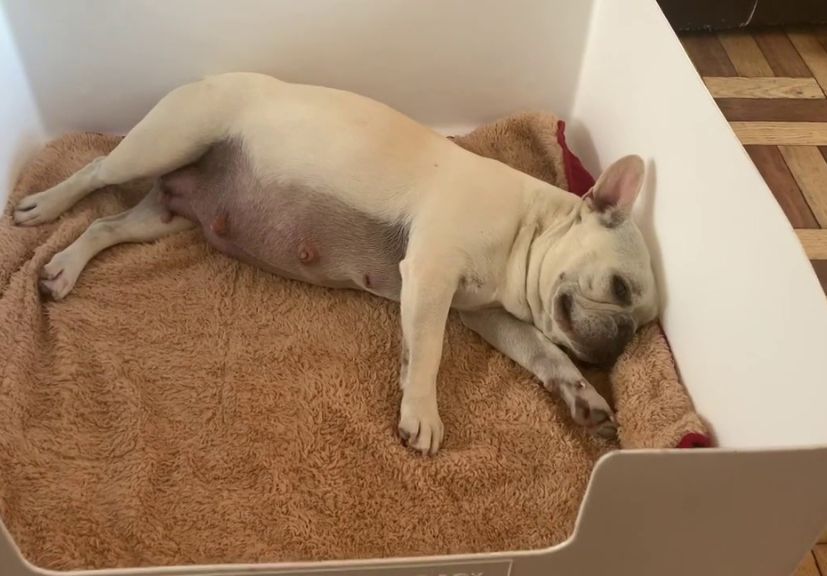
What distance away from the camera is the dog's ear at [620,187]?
150 centimetres

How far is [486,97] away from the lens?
2.11 m

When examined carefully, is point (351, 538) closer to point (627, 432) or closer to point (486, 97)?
point (627, 432)

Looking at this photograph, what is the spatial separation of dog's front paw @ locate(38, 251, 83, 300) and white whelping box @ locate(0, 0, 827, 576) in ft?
0.90

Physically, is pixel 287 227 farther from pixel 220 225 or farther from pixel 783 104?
pixel 783 104

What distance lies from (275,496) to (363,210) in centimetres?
54

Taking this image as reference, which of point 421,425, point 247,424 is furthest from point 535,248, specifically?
point 247,424

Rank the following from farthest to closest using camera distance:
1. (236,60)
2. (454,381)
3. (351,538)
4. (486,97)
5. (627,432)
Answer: (486,97), (236,60), (454,381), (627,432), (351,538)

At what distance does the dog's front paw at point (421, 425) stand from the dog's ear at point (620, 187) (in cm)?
47

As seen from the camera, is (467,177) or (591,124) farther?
(591,124)

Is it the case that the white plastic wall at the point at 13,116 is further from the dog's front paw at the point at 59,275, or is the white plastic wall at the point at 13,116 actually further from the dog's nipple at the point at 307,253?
the dog's nipple at the point at 307,253

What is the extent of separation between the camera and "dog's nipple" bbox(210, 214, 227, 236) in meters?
1.70

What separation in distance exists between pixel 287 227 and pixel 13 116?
2.39 ft

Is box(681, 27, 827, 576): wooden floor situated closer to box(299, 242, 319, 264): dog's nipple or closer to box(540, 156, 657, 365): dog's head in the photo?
box(540, 156, 657, 365): dog's head

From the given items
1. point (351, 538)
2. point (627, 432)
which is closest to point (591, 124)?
point (627, 432)
